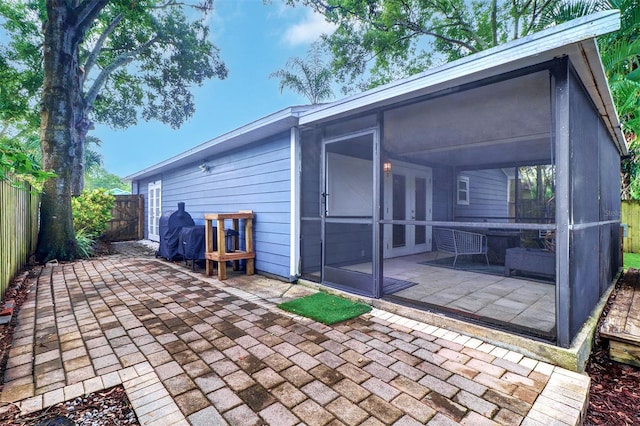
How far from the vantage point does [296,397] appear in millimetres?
1717

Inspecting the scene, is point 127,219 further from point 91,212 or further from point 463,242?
point 463,242

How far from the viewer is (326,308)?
3.23 meters

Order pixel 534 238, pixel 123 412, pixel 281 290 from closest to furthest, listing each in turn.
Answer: pixel 123 412, pixel 281 290, pixel 534 238

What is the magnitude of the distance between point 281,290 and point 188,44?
1233cm

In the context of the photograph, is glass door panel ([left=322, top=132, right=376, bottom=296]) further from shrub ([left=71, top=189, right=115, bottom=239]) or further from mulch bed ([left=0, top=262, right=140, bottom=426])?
shrub ([left=71, top=189, right=115, bottom=239])

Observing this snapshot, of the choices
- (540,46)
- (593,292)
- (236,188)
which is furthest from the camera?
(236,188)

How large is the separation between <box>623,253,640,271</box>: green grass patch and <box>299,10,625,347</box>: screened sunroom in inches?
68.4

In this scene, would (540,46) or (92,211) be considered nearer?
(540,46)

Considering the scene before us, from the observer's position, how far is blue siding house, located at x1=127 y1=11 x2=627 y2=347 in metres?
2.19

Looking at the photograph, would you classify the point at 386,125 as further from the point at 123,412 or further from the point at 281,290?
the point at 123,412

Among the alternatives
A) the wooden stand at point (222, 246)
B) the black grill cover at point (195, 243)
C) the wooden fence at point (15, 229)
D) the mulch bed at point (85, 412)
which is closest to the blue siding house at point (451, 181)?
the wooden stand at point (222, 246)

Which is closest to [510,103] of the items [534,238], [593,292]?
[593,292]

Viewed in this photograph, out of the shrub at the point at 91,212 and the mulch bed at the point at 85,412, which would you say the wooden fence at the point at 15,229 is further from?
the mulch bed at the point at 85,412

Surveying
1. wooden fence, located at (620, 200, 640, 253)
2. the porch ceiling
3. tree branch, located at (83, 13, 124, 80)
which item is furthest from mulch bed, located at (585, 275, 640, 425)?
tree branch, located at (83, 13, 124, 80)
